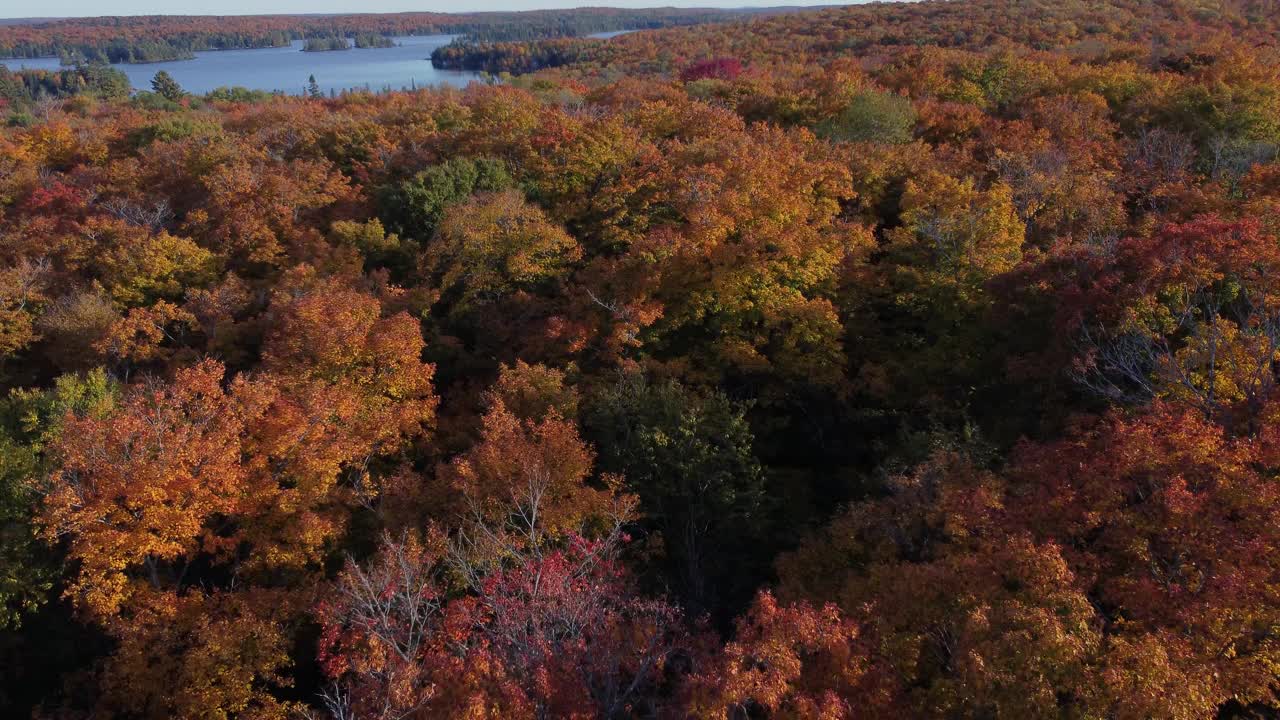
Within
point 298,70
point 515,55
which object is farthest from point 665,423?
point 298,70

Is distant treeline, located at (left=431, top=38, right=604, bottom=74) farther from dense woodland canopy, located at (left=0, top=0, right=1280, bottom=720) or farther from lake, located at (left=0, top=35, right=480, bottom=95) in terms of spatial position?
dense woodland canopy, located at (left=0, top=0, right=1280, bottom=720)

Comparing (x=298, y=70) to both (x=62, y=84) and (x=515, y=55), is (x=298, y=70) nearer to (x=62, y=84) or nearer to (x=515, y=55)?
(x=62, y=84)

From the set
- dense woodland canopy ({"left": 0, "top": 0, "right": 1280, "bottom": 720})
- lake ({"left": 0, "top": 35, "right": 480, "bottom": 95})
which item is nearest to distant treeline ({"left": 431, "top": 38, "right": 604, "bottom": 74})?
lake ({"left": 0, "top": 35, "right": 480, "bottom": 95})

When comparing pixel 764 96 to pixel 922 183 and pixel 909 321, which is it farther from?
pixel 909 321

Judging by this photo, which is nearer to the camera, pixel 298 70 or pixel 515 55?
pixel 515 55

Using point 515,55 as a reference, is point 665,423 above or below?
below

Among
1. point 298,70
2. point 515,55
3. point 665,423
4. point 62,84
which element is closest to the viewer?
point 665,423
